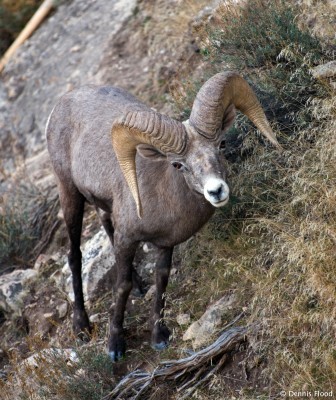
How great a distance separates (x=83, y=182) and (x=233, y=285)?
5.39 feet

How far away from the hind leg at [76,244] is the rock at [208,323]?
133cm

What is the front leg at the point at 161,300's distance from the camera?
6.48m

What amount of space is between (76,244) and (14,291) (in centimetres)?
132

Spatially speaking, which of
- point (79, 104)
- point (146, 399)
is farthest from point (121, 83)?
point (146, 399)

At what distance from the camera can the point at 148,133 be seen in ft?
18.2

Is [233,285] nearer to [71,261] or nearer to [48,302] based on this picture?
[71,261]

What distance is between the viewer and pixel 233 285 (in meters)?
6.35

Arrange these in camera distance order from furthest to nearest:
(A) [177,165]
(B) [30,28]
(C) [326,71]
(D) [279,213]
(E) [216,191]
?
(B) [30,28] → (C) [326,71] → (D) [279,213] → (A) [177,165] → (E) [216,191]

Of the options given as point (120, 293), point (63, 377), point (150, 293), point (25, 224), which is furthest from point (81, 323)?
point (25, 224)

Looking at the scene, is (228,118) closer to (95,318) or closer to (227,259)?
(227,259)

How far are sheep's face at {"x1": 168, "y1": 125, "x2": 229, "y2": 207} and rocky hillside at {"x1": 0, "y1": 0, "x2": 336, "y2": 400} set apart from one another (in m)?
0.64

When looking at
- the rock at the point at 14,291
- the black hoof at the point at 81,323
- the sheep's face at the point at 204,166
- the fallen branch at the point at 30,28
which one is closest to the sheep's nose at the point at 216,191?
the sheep's face at the point at 204,166

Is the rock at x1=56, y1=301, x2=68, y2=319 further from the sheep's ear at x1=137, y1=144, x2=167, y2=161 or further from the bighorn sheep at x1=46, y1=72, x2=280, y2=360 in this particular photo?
the sheep's ear at x1=137, y1=144, x2=167, y2=161

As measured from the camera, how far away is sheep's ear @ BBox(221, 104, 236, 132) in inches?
231
